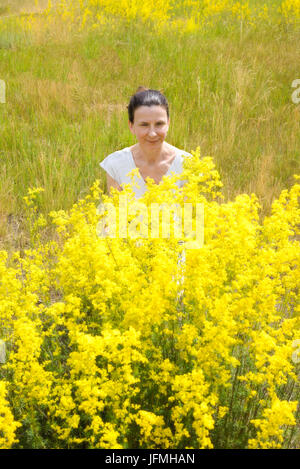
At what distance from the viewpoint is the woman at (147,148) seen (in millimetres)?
3305

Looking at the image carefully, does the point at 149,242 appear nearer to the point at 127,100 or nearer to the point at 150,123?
the point at 150,123

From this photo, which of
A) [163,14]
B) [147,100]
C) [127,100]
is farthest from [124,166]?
[163,14]

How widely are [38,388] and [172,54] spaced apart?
5.64m

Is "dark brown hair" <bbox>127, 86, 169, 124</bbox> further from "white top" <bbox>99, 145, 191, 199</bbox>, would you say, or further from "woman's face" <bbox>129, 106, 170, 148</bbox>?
"white top" <bbox>99, 145, 191, 199</bbox>

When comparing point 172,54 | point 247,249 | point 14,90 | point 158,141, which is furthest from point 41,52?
point 247,249

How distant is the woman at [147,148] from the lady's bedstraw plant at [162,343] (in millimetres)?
1148

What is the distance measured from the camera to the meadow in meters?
Result: 1.72

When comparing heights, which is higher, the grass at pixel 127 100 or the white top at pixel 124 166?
the grass at pixel 127 100

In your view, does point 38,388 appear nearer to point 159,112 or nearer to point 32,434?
point 32,434

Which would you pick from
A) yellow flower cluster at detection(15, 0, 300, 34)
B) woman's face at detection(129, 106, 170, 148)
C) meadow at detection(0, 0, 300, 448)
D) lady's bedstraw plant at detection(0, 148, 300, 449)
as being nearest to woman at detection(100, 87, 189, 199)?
woman's face at detection(129, 106, 170, 148)

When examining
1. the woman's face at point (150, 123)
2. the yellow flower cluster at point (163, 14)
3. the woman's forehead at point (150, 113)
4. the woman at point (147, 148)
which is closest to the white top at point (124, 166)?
the woman at point (147, 148)

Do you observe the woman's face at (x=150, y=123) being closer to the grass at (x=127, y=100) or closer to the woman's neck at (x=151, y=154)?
the woman's neck at (x=151, y=154)

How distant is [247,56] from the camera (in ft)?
21.3

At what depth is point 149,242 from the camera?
2.04m
